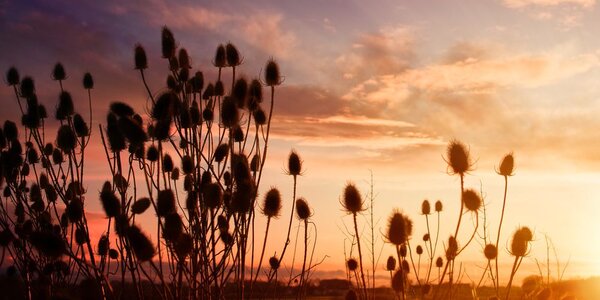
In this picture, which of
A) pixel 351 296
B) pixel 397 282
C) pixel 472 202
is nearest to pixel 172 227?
pixel 397 282

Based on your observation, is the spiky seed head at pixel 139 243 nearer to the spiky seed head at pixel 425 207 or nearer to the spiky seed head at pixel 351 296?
the spiky seed head at pixel 351 296

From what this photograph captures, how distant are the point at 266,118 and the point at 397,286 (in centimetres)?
273

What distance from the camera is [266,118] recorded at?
26.8 feet

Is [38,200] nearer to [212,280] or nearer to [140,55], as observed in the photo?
[140,55]

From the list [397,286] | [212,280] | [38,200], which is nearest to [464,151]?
[397,286]

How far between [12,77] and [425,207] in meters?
6.98

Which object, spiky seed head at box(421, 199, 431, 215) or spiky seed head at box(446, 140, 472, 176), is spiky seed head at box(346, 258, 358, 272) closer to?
spiky seed head at box(421, 199, 431, 215)

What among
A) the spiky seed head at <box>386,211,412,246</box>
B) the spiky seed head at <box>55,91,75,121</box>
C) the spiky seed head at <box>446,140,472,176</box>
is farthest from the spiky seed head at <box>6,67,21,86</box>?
the spiky seed head at <box>446,140,472,176</box>

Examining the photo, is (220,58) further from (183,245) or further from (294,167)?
(183,245)

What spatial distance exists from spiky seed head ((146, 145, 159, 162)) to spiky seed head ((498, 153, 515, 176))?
14.3 ft

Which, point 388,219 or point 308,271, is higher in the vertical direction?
point 388,219

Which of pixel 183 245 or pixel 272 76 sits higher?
pixel 272 76

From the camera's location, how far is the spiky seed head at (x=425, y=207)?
1052 centimetres

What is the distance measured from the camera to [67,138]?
7707 millimetres
